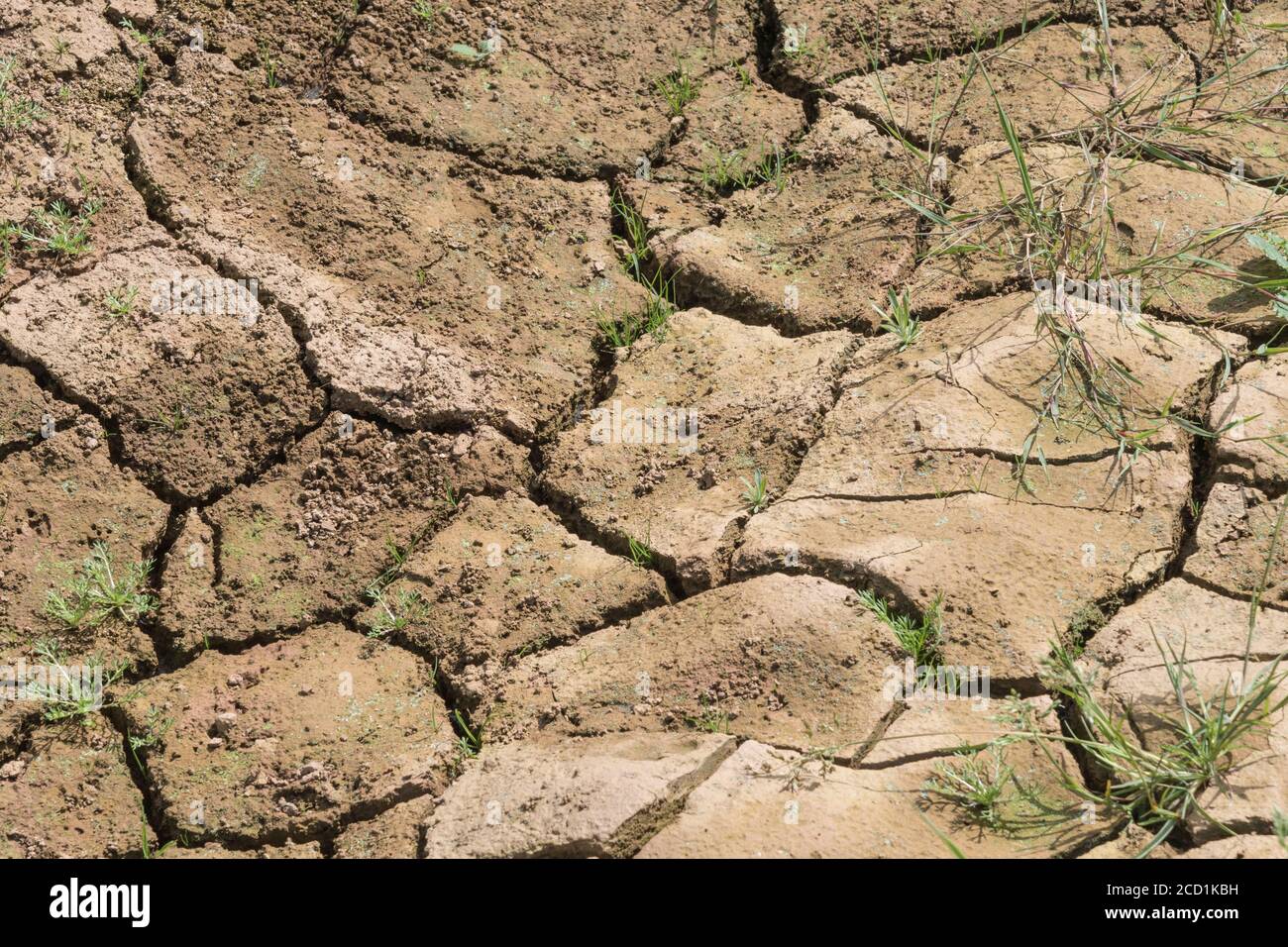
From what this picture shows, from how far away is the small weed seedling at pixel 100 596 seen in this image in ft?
8.88

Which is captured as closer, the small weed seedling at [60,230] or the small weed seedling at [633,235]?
the small weed seedling at [60,230]

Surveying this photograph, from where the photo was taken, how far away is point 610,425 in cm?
302

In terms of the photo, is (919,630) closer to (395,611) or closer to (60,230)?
(395,611)

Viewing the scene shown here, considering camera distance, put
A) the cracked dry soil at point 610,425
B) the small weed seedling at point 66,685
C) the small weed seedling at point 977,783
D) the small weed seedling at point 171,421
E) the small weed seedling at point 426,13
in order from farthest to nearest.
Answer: the small weed seedling at point 426,13 < the small weed seedling at point 171,421 < the small weed seedling at point 66,685 < the cracked dry soil at point 610,425 < the small weed seedling at point 977,783

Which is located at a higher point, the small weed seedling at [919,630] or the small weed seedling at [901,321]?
the small weed seedling at [901,321]

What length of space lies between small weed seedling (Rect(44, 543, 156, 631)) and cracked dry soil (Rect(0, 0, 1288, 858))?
0.05 ft

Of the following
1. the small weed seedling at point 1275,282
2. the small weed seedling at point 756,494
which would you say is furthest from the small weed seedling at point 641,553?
the small weed seedling at point 1275,282

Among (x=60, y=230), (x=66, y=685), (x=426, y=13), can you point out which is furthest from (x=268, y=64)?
(x=66, y=685)

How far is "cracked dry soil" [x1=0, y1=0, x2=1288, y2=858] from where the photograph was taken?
2.44m

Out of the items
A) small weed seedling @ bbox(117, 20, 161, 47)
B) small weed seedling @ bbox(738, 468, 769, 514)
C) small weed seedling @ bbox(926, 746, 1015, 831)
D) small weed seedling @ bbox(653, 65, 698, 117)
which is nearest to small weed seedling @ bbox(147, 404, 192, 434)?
small weed seedling @ bbox(117, 20, 161, 47)

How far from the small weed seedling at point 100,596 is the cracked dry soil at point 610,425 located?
0.05ft

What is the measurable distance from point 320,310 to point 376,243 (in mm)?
A: 252

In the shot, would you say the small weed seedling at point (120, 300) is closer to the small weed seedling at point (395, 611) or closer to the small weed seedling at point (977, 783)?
the small weed seedling at point (395, 611)

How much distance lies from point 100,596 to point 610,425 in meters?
1.21
